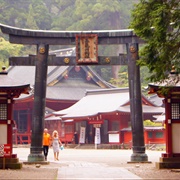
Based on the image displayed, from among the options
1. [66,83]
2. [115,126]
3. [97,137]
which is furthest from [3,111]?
[66,83]

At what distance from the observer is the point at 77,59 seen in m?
27.0

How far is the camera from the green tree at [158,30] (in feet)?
55.2

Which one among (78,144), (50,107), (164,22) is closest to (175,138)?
(164,22)

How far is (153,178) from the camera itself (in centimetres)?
1756

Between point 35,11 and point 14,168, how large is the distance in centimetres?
7626

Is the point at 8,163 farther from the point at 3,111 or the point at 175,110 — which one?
the point at 175,110

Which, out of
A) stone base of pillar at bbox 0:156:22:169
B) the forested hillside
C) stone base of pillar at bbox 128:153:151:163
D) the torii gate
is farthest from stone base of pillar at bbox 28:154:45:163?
the forested hillside

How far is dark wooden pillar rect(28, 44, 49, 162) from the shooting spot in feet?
84.0

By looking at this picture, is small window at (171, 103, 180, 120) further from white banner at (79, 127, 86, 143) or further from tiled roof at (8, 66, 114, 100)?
tiled roof at (8, 66, 114, 100)

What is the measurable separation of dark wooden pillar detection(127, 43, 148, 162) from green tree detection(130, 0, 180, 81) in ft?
26.4

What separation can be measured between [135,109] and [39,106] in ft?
13.2

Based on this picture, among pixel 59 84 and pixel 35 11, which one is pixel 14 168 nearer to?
pixel 59 84

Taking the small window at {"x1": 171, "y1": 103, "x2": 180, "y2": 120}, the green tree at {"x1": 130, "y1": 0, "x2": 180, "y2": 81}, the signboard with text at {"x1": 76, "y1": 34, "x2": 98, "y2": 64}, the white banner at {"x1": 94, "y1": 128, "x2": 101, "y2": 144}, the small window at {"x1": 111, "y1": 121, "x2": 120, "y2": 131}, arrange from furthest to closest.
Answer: the small window at {"x1": 111, "y1": 121, "x2": 120, "y2": 131} → the white banner at {"x1": 94, "y1": 128, "x2": 101, "y2": 144} → the signboard with text at {"x1": 76, "y1": 34, "x2": 98, "y2": 64} → the small window at {"x1": 171, "y1": 103, "x2": 180, "y2": 120} → the green tree at {"x1": 130, "y1": 0, "x2": 180, "y2": 81}

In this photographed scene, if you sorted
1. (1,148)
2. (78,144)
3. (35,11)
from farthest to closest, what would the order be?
1. (35,11)
2. (78,144)
3. (1,148)
